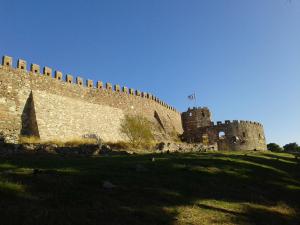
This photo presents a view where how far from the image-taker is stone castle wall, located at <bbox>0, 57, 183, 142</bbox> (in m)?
24.2

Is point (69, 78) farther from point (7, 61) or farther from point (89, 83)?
point (7, 61)

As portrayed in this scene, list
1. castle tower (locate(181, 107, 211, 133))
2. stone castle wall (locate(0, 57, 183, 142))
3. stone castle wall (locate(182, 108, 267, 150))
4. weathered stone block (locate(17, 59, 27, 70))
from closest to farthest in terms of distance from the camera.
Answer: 1. stone castle wall (locate(0, 57, 183, 142))
2. weathered stone block (locate(17, 59, 27, 70))
3. stone castle wall (locate(182, 108, 267, 150))
4. castle tower (locate(181, 107, 211, 133))

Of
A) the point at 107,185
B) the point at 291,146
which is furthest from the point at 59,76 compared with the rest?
the point at 291,146

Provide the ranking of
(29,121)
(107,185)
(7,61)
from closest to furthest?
1. (107,185)
2. (29,121)
3. (7,61)

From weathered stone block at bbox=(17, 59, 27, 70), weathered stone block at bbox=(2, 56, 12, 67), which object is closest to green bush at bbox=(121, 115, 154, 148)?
weathered stone block at bbox=(17, 59, 27, 70)

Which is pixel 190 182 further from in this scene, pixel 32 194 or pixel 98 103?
pixel 98 103

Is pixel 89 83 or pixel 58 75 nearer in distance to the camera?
pixel 58 75

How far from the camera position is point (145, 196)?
9883mm

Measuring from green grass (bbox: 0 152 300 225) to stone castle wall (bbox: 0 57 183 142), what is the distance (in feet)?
36.6

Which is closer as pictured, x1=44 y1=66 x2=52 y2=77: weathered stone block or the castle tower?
x1=44 y1=66 x2=52 y2=77: weathered stone block

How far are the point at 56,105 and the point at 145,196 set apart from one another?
1971cm

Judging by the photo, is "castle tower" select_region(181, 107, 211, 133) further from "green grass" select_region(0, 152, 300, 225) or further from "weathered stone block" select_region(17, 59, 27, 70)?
"green grass" select_region(0, 152, 300, 225)

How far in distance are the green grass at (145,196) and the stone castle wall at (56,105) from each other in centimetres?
1117

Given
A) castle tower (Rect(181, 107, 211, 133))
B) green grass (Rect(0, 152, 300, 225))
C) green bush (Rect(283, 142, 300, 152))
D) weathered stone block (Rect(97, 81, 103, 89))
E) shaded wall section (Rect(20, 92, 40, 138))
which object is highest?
weathered stone block (Rect(97, 81, 103, 89))
